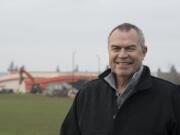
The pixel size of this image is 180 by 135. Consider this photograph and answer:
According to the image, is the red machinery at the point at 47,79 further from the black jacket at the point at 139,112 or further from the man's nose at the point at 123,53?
the man's nose at the point at 123,53

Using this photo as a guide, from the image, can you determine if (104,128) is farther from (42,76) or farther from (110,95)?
(42,76)

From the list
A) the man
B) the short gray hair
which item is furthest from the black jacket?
the short gray hair

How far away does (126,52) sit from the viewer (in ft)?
14.4

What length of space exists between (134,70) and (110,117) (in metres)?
0.39

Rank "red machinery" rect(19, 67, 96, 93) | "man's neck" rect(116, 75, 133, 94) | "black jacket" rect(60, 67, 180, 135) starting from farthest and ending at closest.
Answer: "red machinery" rect(19, 67, 96, 93) < "man's neck" rect(116, 75, 133, 94) < "black jacket" rect(60, 67, 180, 135)

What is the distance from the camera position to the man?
435 centimetres

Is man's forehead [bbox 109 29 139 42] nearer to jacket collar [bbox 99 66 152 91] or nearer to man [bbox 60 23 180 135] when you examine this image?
man [bbox 60 23 180 135]

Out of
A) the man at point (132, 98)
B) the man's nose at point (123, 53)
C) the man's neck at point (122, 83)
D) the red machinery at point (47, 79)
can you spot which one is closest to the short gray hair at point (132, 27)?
the man at point (132, 98)

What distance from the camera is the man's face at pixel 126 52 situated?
4379 millimetres

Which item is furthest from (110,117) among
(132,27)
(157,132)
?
(132,27)

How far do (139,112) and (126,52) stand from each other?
1.45 feet

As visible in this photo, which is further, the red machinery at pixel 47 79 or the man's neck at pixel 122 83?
the red machinery at pixel 47 79

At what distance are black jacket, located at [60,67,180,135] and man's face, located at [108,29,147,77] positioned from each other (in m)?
0.12

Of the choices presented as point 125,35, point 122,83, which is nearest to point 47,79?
Answer: point 122,83
